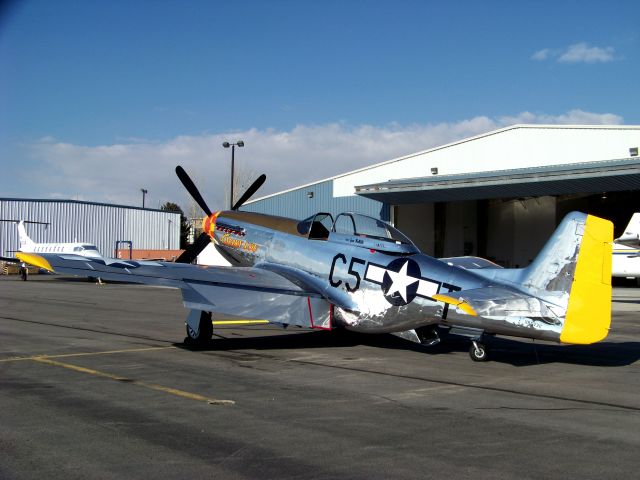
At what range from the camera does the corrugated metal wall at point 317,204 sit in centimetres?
4097

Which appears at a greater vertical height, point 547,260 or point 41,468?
point 547,260

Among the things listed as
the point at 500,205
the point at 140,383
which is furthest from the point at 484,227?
the point at 140,383

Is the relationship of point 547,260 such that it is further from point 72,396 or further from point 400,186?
point 400,186

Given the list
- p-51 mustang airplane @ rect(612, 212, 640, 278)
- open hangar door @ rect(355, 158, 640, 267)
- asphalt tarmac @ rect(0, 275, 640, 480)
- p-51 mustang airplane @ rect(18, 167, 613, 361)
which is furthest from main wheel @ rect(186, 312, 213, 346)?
p-51 mustang airplane @ rect(612, 212, 640, 278)

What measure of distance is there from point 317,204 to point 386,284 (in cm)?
3157

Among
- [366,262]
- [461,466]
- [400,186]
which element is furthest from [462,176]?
[461,466]

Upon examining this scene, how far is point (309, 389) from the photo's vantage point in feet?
27.0

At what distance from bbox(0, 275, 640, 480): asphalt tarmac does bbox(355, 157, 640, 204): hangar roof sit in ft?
59.2

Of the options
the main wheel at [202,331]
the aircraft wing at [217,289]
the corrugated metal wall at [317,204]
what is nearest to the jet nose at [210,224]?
the aircraft wing at [217,289]

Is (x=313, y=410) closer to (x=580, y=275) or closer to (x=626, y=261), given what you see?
(x=580, y=275)

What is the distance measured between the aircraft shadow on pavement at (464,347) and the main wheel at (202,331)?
12 centimetres

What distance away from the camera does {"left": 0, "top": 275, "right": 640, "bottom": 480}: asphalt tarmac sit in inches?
202

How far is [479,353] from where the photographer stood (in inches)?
420

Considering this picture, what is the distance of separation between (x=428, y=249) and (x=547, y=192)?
14313mm
